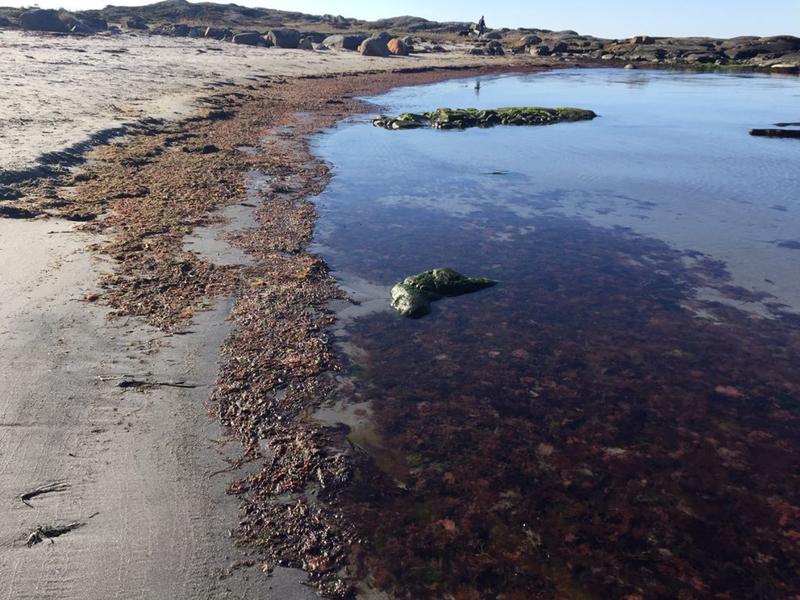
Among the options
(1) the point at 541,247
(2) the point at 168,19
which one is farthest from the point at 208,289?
(2) the point at 168,19

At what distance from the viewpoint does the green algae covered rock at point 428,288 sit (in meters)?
7.28

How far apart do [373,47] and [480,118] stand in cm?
3285

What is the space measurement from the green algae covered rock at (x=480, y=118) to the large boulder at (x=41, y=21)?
1443 inches

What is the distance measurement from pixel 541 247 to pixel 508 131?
44.9 feet

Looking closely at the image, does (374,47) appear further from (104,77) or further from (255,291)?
(255,291)

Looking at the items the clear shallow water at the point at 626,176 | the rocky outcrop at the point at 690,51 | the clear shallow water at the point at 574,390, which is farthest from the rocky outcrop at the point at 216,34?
the clear shallow water at the point at 574,390

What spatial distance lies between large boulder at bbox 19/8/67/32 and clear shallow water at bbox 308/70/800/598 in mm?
44352

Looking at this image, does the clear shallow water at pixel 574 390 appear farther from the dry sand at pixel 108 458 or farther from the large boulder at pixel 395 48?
the large boulder at pixel 395 48

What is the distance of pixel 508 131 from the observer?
22000 millimetres

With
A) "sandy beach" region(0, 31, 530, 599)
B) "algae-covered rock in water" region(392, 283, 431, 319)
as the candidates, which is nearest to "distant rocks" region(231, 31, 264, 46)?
"sandy beach" region(0, 31, 530, 599)

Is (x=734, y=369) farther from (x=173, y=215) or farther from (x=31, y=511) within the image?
(x=173, y=215)

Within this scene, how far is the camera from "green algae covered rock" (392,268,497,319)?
728 centimetres

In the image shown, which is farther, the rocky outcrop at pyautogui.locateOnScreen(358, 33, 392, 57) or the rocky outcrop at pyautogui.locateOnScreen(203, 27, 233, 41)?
the rocky outcrop at pyautogui.locateOnScreen(203, 27, 233, 41)

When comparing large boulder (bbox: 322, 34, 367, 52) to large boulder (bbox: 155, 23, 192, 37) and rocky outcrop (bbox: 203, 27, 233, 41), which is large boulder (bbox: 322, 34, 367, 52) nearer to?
rocky outcrop (bbox: 203, 27, 233, 41)
